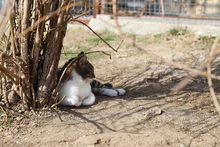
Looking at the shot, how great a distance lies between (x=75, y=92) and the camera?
11.7ft

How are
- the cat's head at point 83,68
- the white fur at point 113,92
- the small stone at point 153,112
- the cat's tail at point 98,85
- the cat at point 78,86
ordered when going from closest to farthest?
1. the small stone at point 153,112
2. the cat at point 78,86
3. the cat's head at point 83,68
4. the white fur at point 113,92
5. the cat's tail at point 98,85

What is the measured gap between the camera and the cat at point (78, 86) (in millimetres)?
3513

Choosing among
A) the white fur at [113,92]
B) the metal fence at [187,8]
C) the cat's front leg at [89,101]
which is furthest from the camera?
the metal fence at [187,8]

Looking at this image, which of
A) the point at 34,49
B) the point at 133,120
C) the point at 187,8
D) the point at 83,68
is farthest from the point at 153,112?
the point at 187,8

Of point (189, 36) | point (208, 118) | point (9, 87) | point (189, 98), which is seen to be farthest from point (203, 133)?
point (189, 36)

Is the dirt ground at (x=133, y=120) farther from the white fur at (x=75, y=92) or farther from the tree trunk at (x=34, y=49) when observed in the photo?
the tree trunk at (x=34, y=49)

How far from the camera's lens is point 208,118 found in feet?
11.1

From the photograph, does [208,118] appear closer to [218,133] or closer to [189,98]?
[218,133]

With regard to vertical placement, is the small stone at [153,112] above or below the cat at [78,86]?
below

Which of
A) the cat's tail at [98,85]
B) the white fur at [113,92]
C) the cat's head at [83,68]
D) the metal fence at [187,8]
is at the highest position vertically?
the metal fence at [187,8]

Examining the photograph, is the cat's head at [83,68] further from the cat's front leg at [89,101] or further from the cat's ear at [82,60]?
the cat's front leg at [89,101]

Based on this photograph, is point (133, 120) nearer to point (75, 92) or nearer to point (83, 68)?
point (75, 92)

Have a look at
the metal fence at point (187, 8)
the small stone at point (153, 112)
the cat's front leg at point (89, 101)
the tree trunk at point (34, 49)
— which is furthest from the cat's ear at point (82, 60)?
the metal fence at point (187, 8)

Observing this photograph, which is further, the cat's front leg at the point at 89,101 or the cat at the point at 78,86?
the cat's front leg at the point at 89,101
